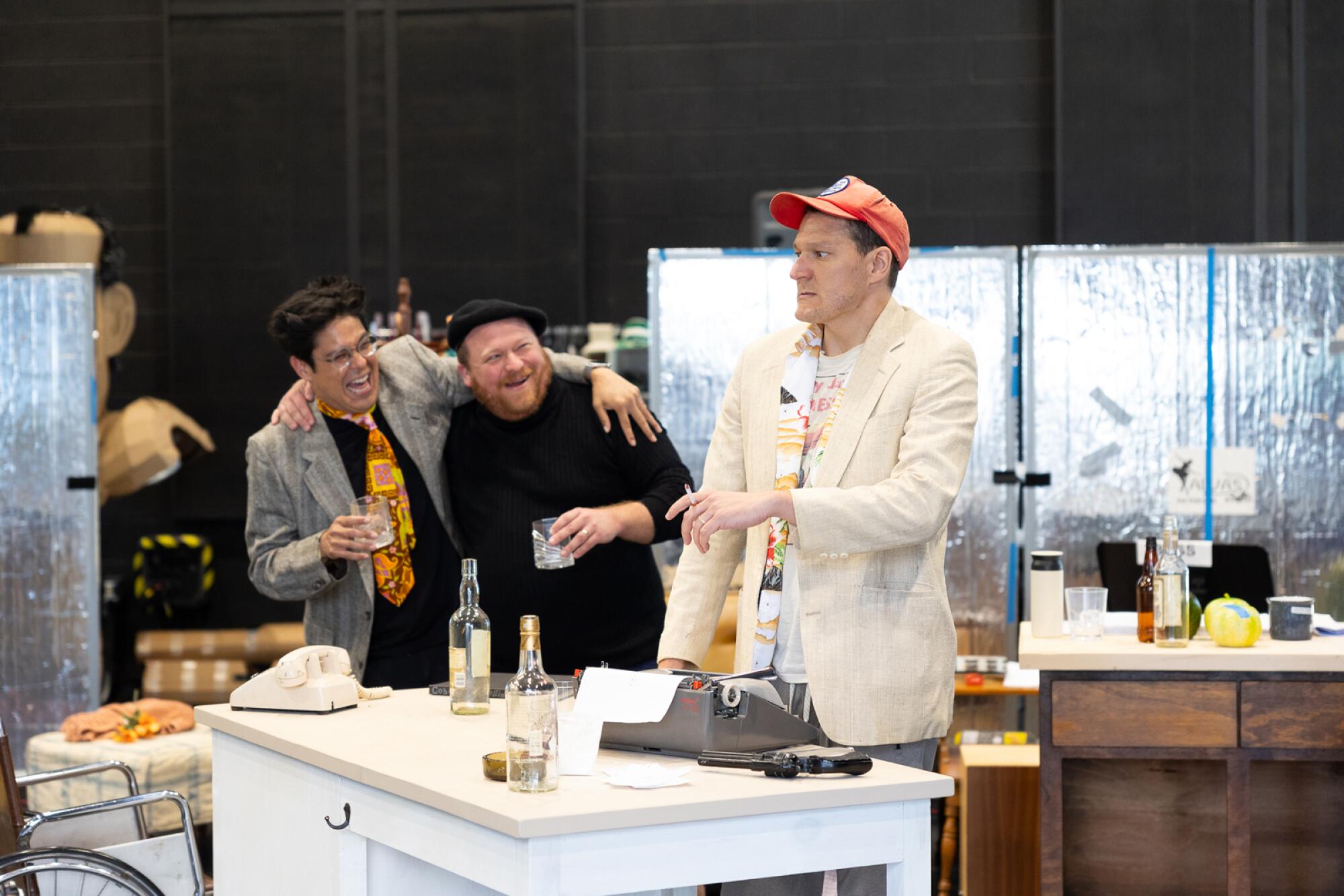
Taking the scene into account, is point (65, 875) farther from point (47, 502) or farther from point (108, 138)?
point (108, 138)

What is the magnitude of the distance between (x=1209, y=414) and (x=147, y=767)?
3685mm

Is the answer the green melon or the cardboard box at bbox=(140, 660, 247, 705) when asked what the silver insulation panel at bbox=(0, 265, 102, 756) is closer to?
the cardboard box at bbox=(140, 660, 247, 705)

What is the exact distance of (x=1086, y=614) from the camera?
10.5 feet

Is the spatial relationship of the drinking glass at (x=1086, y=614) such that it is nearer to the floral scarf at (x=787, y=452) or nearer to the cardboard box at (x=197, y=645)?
the floral scarf at (x=787, y=452)

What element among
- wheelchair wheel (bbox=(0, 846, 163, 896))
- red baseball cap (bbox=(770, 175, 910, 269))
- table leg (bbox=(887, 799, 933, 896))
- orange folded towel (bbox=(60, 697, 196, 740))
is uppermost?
red baseball cap (bbox=(770, 175, 910, 269))

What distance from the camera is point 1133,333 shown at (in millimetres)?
5258

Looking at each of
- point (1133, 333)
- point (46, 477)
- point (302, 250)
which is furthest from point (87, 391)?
point (1133, 333)

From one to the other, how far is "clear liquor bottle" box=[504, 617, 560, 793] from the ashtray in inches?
2.0

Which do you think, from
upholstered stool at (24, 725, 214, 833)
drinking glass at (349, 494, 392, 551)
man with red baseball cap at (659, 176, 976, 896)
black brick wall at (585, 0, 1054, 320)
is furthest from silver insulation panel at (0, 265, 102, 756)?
man with red baseball cap at (659, 176, 976, 896)

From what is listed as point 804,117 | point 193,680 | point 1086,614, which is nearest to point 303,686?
point 1086,614

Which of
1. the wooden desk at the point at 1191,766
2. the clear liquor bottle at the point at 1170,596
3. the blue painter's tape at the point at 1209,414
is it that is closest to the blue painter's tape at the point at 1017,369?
the blue painter's tape at the point at 1209,414

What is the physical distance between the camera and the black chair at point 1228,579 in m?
4.89

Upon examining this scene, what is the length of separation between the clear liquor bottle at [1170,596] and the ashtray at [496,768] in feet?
5.29

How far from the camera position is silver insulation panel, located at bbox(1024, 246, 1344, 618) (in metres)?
5.20
